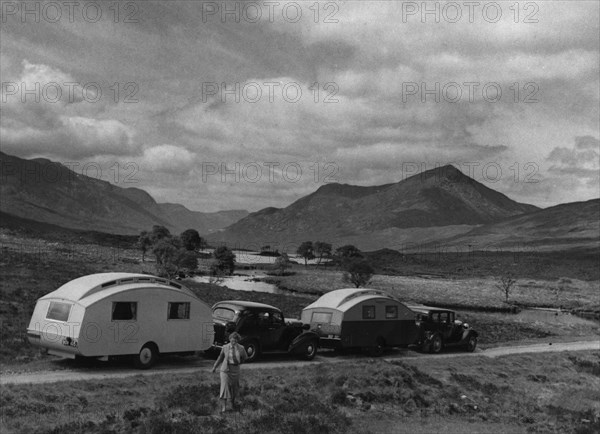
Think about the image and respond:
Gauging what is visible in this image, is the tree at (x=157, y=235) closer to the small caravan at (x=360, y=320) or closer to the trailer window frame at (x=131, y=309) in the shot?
the small caravan at (x=360, y=320)

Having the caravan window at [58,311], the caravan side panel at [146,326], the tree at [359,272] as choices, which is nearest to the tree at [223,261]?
the tree at [359,272]

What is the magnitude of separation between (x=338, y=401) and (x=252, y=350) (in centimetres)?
619

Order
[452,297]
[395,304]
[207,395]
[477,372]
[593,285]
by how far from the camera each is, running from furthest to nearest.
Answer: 1. [593,285]
2. [452,297]
3. [395,304]
4. [477,372]
5. [207,395]

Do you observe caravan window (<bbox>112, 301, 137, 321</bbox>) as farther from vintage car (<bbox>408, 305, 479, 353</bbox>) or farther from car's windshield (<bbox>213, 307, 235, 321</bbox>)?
vintage car (<bbox>408, 305, 479, 353</bbox>)

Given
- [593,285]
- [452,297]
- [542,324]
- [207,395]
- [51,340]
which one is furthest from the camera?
[593,285]

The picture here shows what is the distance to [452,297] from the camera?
303 feet

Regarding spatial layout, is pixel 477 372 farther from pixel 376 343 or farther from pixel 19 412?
pixel 19 412

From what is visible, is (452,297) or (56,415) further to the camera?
(452,297)

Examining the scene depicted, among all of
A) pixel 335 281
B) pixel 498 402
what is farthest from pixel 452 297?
pixel 498 402

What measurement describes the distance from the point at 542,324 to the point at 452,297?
32.5m

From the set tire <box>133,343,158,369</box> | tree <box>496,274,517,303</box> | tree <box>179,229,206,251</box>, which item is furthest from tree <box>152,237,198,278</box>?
tree <box>179,229,206,251</box>

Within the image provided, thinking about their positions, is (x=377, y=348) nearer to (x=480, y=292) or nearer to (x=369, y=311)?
(x=369, y=311)

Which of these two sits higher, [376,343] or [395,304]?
[395,304]

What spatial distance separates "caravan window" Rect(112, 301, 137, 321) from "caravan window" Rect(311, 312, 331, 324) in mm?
10737
